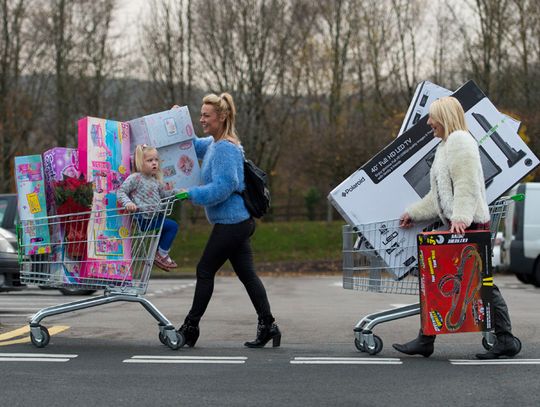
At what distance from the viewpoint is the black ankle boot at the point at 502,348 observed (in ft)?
24.2

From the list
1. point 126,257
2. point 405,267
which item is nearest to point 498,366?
point 405,267

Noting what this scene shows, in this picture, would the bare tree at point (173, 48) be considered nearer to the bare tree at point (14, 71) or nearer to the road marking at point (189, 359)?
the bare tree at point (14, 71)

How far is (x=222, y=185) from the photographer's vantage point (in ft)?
26.0

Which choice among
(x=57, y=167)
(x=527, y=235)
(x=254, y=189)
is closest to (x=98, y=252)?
(x=57, y=167)

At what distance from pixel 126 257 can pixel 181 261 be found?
84.0 feet

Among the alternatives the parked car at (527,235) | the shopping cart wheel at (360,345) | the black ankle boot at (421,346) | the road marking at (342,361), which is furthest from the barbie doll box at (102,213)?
the parked car at (527,235)

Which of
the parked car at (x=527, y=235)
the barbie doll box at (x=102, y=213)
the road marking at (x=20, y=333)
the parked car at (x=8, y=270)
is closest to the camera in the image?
the barbie doll box at (x=102, y=213)

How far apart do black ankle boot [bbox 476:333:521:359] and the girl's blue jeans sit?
2423mm

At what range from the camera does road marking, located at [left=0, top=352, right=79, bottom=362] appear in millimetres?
7270

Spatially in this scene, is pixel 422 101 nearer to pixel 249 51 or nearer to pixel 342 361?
pixel 342 361

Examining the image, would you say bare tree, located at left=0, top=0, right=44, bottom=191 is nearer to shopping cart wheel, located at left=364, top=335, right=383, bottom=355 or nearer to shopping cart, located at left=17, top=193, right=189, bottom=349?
shopping cart, located at left=17, top=193, right=189, bottom=349

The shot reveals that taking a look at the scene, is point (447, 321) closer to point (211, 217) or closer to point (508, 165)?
point (508, 165)

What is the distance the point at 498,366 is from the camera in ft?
23.0

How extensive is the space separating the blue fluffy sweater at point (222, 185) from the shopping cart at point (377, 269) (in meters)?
0.89
